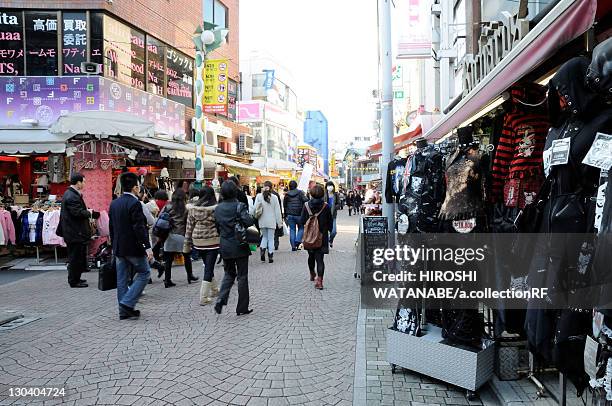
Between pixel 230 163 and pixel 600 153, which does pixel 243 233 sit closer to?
pixel 600 153

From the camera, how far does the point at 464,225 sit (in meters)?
Answer: 3.86

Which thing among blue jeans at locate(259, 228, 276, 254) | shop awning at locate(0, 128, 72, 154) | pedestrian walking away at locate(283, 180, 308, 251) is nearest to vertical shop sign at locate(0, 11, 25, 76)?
shop awning at locate(0, 128, 72, 154)

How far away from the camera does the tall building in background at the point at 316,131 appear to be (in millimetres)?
78250

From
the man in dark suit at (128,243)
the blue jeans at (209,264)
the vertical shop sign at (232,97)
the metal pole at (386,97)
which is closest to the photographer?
the man in dark suit at (128,243)

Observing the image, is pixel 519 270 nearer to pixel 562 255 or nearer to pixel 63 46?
pixel 562 255

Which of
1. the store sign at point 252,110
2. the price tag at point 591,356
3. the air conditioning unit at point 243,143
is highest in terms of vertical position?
the store sign at point 252,110

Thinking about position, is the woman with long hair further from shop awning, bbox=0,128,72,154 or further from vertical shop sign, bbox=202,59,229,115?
vertical shop sign, bbox=202,59,229,115

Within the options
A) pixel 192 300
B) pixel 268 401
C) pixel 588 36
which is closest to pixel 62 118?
pixel 192 300

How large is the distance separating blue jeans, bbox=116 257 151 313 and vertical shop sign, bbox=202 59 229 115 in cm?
1204

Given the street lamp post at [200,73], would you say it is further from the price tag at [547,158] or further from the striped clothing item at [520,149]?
the price tag at [547,158]

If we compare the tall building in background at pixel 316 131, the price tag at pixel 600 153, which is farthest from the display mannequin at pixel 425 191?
the tall building in background at pixel 316 131

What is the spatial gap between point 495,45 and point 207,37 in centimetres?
831

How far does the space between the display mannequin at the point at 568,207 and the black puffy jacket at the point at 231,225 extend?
4.24 metres

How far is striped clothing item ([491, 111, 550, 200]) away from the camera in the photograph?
11.8 ft
